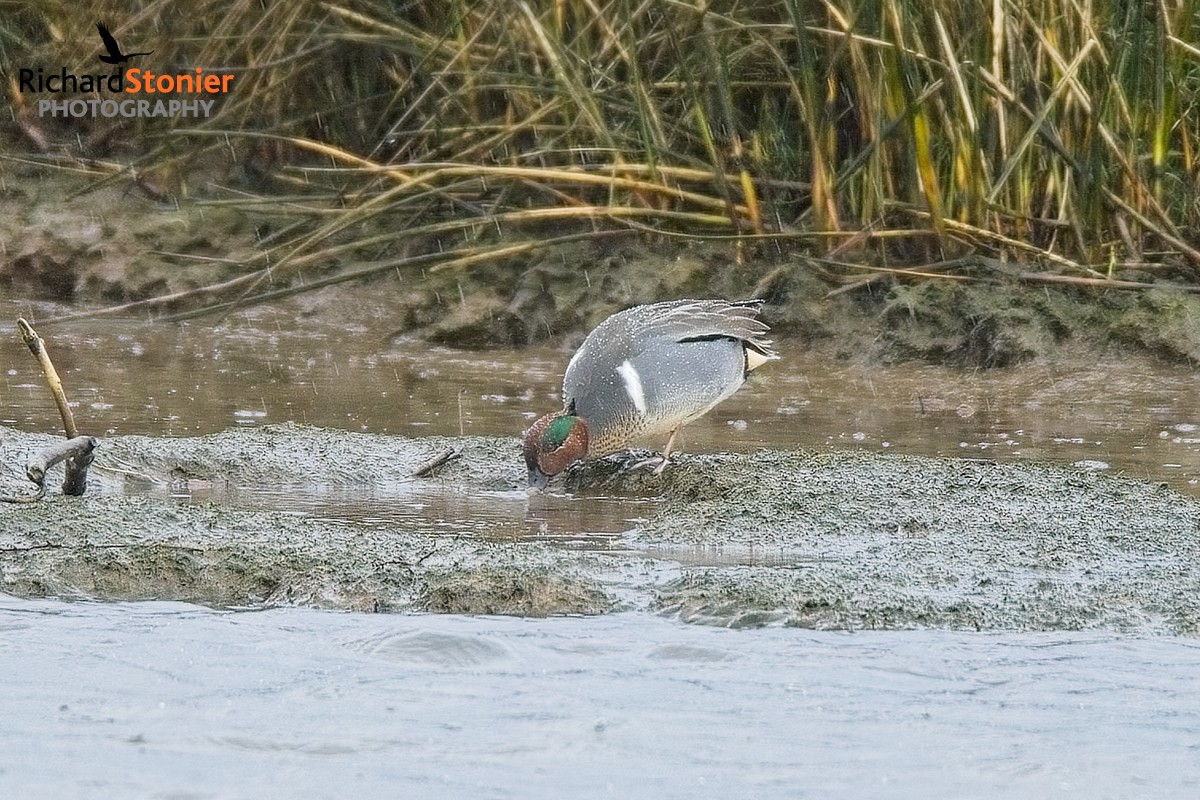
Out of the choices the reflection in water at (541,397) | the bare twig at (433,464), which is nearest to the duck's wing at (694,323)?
the reflection in water at (541,397)

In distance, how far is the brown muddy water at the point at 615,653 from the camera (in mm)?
2996

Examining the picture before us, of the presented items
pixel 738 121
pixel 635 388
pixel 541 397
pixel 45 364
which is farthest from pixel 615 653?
pixel 738 121

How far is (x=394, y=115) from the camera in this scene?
9.12 meters

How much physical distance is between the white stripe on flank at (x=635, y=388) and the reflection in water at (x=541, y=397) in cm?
81

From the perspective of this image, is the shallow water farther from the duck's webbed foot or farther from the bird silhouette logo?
the bird silhouette logo

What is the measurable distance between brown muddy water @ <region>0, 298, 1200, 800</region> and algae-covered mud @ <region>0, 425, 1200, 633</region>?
0.01 m

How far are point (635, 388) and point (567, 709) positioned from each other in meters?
2.03

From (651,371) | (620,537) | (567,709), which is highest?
(651,371)

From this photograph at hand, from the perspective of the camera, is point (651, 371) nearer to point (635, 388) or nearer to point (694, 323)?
point (635, 388)

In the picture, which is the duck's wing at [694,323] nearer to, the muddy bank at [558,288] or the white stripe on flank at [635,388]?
the white stripe on flank at [635,388]

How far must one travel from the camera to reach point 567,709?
3.26m

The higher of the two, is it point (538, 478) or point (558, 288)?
point (558, 288)

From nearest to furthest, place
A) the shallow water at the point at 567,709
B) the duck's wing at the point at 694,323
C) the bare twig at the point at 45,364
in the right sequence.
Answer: the shallow water at the point at 567,709, the bare twig at the point at 45,364, the duck's wing at the point at 694,323

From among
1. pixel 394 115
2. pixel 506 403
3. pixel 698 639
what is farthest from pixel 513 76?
pixel 698 639
